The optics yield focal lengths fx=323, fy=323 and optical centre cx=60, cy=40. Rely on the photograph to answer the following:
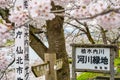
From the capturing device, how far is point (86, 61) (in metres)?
5.28

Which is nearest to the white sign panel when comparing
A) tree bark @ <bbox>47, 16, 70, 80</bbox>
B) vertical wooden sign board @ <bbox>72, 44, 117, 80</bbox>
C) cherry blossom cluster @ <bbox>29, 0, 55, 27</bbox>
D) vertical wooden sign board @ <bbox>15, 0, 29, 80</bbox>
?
vertical wooden sign board @ <bbox>72, 44, 117, 80</bbox>

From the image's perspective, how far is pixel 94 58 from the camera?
522cm

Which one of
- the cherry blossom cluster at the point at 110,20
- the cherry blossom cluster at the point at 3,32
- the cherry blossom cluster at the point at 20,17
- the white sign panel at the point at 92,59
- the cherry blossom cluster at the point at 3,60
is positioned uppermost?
the cherry blossom cluster at the point at 20,17

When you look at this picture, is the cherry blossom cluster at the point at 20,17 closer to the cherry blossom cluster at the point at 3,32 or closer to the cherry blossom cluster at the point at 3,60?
the cherry blossom cluster at the point at 3,32

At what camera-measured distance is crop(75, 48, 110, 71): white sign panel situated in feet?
17.0

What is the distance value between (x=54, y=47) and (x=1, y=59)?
1052 mm

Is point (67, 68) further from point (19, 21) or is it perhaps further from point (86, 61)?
point (19, 21)

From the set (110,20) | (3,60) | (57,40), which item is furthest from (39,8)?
(57,40)

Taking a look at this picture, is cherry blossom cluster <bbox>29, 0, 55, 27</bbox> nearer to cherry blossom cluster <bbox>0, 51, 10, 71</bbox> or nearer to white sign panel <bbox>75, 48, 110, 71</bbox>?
cherry blossom cluster <bbox>0, 51, 10, 71</bbox>

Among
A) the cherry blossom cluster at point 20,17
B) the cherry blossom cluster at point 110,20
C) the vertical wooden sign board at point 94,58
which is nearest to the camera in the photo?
the cherry blossom cluster at point 110,20

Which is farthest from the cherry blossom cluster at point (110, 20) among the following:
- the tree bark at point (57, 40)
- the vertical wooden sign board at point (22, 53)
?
the tree bark at point (57, 40)

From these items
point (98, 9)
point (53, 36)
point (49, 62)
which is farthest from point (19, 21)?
point (53, 36)

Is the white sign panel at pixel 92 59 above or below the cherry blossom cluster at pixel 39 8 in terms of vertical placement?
below

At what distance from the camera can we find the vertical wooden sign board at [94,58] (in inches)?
202
